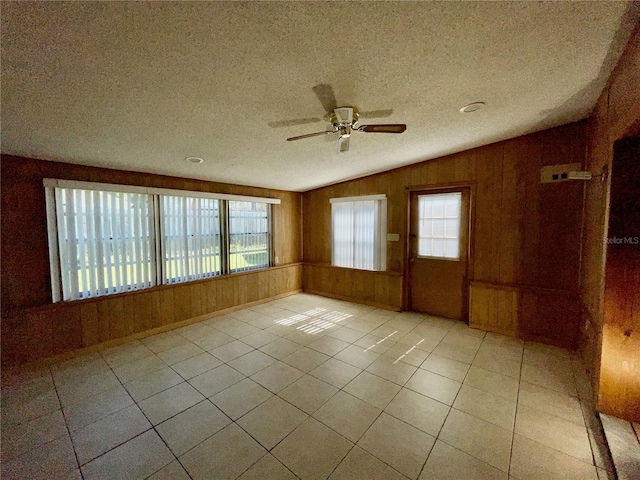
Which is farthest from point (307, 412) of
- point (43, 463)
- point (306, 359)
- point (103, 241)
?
point (103, 241)

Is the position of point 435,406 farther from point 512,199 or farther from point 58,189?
point 58,189

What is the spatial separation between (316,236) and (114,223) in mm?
3493

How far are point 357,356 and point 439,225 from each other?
8.03 feet

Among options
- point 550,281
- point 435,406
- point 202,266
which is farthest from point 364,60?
point 202,266

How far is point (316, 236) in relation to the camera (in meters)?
5.54

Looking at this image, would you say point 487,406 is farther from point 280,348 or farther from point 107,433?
point 107,433

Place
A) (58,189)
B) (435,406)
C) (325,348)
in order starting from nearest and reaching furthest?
(435,406), (58,189), (325,348)

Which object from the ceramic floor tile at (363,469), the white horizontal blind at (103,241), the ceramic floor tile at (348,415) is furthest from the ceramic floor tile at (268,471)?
the white horizontal blind at (103,241)

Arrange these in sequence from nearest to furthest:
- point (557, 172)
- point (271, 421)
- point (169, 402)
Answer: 1. point (271, 421)
2. point (169, 402)
3. point (557, 172)

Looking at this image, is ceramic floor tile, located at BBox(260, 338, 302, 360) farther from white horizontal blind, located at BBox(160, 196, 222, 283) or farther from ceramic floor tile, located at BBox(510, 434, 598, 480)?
ceramic floor tile, located at BBox(510, 434, 598, 480)

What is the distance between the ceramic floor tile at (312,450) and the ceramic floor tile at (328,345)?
1099mm

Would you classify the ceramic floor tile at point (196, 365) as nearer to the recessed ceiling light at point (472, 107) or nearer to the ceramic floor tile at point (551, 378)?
the ceramic floor tile at point (551, 378)

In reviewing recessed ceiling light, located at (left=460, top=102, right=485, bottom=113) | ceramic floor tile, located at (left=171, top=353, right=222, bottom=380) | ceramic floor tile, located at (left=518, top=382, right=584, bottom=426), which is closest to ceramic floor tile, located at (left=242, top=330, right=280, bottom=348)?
ceramic floor tile, located at (left=171, top=353, right=222, bottom=380)

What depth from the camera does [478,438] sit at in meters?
1.71
